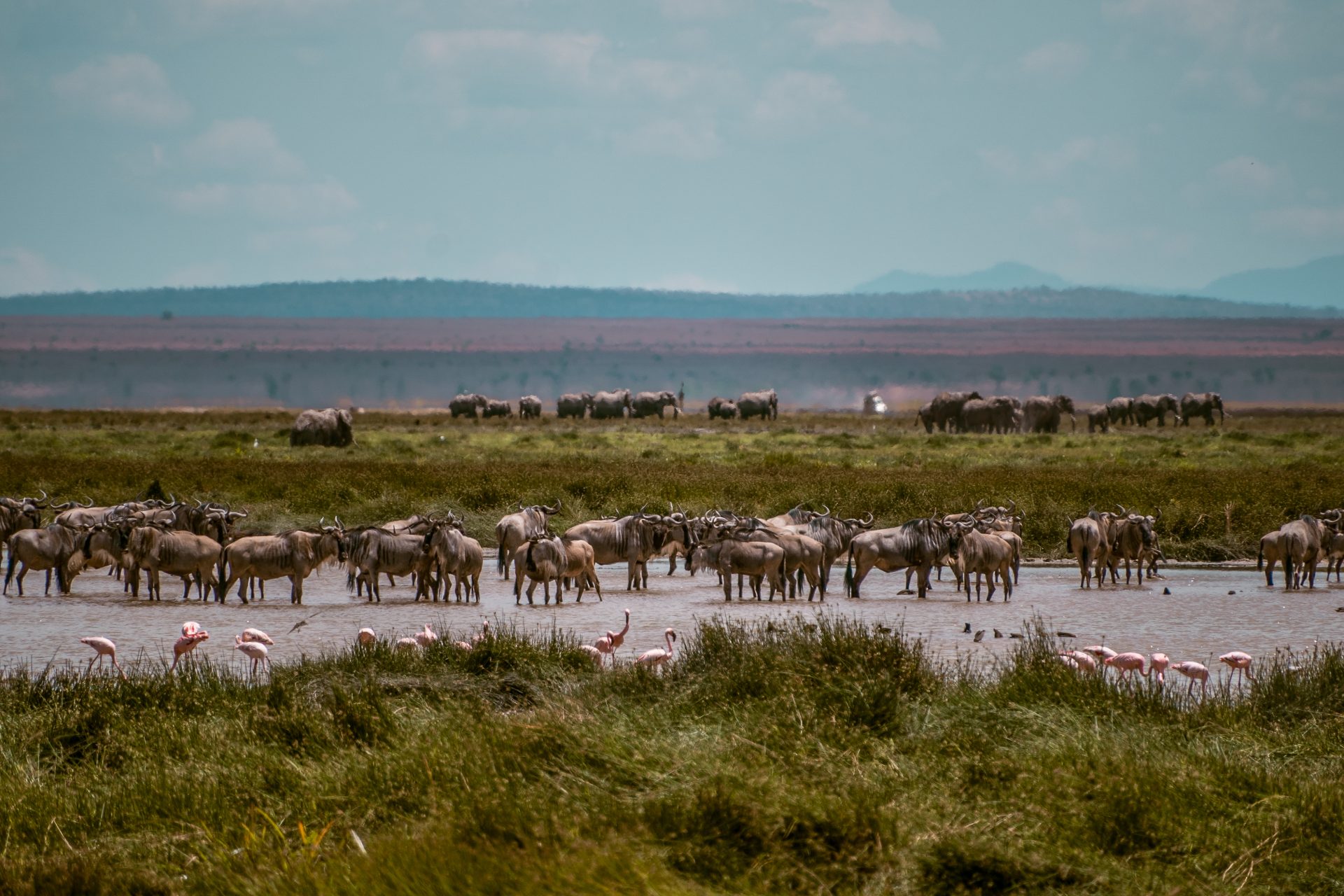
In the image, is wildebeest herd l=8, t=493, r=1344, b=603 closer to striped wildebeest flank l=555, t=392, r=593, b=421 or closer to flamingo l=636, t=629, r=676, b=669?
flamingo l=636, t=629, r=676, b=669

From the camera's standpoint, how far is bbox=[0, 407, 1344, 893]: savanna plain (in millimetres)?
6820

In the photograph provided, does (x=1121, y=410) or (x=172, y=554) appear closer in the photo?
(x=172, y=554)

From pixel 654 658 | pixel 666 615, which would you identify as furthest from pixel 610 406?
pixel 654 658

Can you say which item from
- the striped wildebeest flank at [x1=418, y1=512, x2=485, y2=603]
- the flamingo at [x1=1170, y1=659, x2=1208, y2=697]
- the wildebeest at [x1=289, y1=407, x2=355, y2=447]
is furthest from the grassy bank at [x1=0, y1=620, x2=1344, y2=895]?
the wildebeest at [x1=289, y1=407, x2=355, y2=447]

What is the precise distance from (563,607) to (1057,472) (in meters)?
16.7

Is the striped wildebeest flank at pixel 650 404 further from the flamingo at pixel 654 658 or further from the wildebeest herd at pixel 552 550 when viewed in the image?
the flamingo at pixel 654 658

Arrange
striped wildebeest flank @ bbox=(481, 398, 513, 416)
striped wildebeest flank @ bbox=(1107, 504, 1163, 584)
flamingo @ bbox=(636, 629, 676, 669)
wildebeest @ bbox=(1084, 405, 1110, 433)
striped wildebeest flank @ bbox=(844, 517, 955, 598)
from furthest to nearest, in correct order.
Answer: striped wildebeest flank @ bbox=(481, 398, 513, 416) < wildebeest @ bbox=(1084, 405, 1110, 433) < striped wildebeest flank @ bbox=(1107, 504, 1163, 584) < striped wildebeest flank @ bbox=(844, 517, 955, 598) < flamingo @ bbox=(636, 629, 676, 669)

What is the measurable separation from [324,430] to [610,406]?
4763cm

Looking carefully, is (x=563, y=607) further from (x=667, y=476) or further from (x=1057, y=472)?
(x=1057, y=472)

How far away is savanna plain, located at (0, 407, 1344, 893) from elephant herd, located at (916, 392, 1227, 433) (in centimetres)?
5569

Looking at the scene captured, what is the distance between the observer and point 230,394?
18762 cm

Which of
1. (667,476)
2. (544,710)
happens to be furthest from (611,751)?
(667,476)

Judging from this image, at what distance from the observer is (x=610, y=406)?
94500mm

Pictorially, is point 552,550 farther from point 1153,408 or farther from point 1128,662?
point 1153,408
